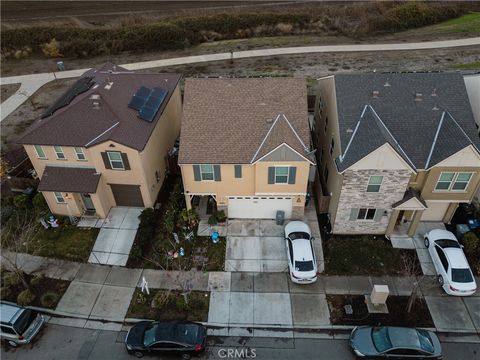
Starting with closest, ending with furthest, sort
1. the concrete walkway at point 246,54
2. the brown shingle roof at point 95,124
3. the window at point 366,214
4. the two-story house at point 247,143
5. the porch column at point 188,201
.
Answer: the two-story house at point 247,143
the window at point 366,214
the brown shingle roof at point 95,124
the porch column at point 188,201
the concrete walkway at point 246,54

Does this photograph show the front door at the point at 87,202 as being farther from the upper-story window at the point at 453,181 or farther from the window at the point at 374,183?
the upper-story window at the point at 453,181

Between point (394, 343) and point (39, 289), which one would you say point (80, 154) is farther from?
point (394, 343)

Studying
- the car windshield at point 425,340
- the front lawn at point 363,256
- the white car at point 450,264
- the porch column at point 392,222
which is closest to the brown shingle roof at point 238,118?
the front lawn at point 363,256

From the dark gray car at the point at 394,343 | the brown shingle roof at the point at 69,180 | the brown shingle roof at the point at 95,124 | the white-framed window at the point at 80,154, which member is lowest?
the dark gray car at the point at 394,343

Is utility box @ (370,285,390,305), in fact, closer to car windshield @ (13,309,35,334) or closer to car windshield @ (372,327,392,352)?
car windshield @ (372,327,392,352)

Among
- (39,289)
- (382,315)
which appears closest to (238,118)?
(382,315)

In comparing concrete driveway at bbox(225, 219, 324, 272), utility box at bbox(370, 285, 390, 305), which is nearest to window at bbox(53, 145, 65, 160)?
concrete driveway at bbox(225, 219, 324, 272)
